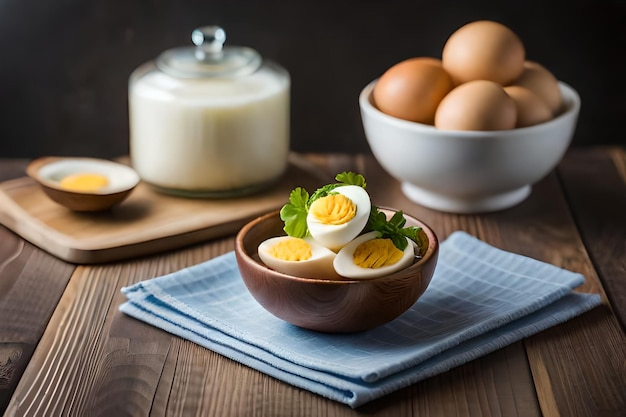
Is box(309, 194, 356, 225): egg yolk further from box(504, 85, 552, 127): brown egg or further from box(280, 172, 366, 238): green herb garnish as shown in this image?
box(504, 85, 552, 127): brown egg

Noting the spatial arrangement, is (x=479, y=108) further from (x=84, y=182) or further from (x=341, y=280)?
(x=84, y=182)

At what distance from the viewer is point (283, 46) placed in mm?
1776

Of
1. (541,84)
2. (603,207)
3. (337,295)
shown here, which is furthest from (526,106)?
(337,295)

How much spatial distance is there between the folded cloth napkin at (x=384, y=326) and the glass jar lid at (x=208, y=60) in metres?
0.35

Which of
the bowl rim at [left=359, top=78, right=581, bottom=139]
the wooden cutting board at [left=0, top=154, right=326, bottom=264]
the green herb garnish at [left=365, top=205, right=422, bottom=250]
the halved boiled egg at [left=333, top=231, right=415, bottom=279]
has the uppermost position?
the green herb garnish at [left=365, top=205, right=422, bottom=250]

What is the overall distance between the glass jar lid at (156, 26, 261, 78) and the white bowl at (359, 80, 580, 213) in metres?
0.21

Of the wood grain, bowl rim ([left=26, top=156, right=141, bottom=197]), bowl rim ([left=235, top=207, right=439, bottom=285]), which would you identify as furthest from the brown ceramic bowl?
bowl rim ([left=26, top=156, right=141, bottom=197])

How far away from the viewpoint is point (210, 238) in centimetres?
143

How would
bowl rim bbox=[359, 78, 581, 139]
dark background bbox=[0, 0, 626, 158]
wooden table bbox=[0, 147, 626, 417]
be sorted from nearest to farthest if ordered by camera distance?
wooden table bbox=[0, 147, 626, 417], bowl rim bbox=[359, 78, 581, 139], dark background bbox=[0, 0, 626, 158]

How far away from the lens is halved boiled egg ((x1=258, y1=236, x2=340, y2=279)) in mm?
1055

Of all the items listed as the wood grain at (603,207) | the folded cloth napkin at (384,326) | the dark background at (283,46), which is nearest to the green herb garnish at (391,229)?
the folded cloth napkin at (384,326)

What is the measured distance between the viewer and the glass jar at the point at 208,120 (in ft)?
4.85

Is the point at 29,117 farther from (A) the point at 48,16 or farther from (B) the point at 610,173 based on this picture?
(B) the point at 610,173

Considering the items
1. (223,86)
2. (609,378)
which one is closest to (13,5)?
(223,86)
